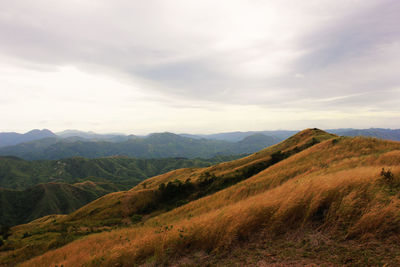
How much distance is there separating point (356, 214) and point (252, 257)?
165 inches

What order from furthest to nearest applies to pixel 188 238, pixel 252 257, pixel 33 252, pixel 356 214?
pixel 33 252
pixel 188 238
pixel 356 214
pixel 252 257

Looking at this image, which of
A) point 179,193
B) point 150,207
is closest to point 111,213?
point 150,207

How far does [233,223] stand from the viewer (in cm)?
739

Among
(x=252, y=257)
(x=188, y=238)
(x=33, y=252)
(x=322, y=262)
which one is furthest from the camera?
(x=33, y=252)

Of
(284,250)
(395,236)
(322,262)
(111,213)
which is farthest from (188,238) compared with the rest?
(111,213)

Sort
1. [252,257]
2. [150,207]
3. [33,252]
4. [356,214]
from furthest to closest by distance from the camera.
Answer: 1. [150,207]
2. [33,252]
3. [356,214]
4. [252,257]

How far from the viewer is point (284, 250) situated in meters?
5.99

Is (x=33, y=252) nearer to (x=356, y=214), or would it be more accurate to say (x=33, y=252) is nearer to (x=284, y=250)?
(x=284, y=250)

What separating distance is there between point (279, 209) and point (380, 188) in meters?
4.39

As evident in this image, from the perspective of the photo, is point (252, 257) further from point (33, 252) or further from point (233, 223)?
point (33, 252)

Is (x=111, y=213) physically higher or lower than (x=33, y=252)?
lower

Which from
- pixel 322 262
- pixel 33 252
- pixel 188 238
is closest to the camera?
pixel 322 262

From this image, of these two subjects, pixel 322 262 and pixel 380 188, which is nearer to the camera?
pixel 322 262

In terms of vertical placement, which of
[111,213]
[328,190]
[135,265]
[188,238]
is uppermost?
[328,190]
